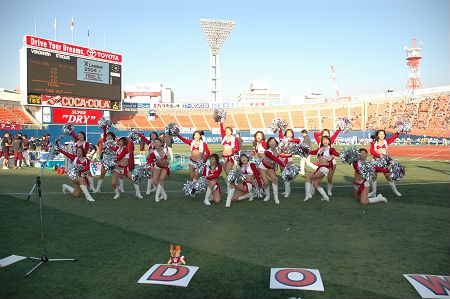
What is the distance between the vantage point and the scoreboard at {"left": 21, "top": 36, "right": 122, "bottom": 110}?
25.3m

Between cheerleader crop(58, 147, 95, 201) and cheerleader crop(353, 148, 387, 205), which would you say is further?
cheerleader crop(58, 147, 95, 201)

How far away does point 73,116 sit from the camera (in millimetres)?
30844

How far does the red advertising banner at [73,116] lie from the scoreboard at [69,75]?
2.33m

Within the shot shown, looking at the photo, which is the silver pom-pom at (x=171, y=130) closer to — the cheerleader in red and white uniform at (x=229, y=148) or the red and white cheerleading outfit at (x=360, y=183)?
the cheerleader in red and white uniform at (x=229, y=148)

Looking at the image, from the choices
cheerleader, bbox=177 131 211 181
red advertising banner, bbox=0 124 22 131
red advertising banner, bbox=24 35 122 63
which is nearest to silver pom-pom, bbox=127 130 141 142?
cheerleader, bbox=177 131 211 181

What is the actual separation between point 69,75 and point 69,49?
6.38 feet

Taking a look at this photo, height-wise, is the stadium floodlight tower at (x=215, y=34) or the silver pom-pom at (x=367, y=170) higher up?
the stadium floodlight tower at (x=215, y=34)

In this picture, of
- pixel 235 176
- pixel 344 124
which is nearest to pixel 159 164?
pixel 235 176

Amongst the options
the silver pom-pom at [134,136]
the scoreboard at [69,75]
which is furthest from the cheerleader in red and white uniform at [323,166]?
the scoreboard at [69,75]

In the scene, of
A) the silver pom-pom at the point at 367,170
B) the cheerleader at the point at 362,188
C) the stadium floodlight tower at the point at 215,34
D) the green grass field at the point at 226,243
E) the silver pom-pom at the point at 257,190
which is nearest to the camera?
the green grass field at the point at 226,243

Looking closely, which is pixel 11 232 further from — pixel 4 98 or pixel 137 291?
pixel 4 98

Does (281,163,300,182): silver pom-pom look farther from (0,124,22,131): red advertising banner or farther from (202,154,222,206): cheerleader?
(0,124,22,131): red advertising banner

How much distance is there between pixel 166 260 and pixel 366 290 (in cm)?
259

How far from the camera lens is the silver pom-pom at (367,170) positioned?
862 centimetres
